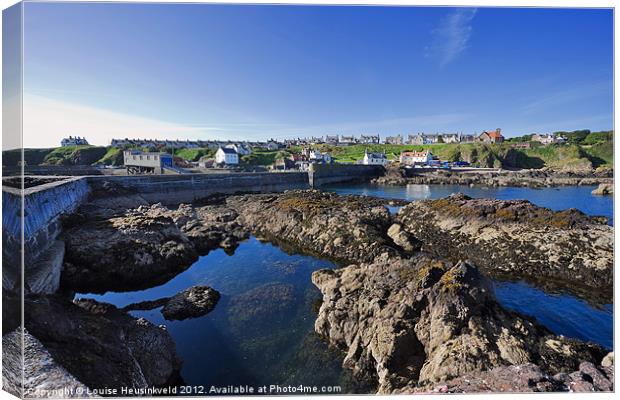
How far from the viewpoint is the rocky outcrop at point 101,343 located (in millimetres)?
5836

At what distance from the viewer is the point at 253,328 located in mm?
10133

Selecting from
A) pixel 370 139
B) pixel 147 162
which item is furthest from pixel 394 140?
pixel 147 162

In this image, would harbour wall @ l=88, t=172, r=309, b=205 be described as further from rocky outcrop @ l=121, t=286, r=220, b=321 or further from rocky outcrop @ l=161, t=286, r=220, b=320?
rocky outcrop @ l=161, t=286, r=220, b=320

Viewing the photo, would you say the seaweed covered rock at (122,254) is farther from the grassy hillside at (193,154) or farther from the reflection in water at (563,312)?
the grassy hillside at (193,154)

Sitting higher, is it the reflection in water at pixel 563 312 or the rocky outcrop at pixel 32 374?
the rocky outcrop at pixel 32 374

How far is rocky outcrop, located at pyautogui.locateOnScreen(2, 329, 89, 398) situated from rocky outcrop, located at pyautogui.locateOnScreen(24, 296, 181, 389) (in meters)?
0.19

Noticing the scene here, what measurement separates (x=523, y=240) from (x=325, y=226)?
10.9m

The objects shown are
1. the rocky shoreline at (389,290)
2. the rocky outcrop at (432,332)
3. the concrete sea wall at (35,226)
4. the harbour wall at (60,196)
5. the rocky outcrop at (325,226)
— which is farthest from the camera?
the rocky outcrop at (325,226)

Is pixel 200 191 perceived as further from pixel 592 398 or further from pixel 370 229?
pixel 592 398

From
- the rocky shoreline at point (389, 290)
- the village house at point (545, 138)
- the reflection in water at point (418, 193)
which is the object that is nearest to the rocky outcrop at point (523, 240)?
the rocky shoreline at point (389, 290)

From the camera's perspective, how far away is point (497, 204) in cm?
1962

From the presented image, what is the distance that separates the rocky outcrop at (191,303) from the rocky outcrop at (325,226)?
7.34 m

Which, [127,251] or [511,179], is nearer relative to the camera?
[127,251]

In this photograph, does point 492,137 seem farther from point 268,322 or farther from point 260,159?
point 268,322
